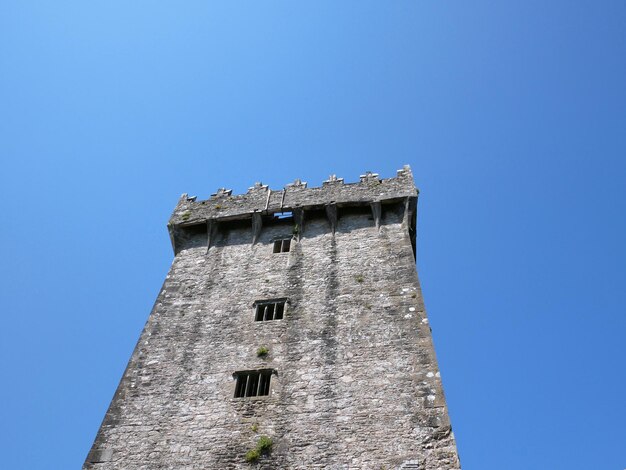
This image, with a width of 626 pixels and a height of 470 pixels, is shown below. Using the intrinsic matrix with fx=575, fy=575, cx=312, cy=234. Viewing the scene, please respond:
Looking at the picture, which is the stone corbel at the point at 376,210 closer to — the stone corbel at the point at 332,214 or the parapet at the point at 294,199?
the parapet at the point at 294,199

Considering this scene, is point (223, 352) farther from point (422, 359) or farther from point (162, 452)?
point (422, 359)

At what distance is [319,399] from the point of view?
558 inches

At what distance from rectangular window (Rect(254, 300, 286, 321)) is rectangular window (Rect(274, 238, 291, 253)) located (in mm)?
2857

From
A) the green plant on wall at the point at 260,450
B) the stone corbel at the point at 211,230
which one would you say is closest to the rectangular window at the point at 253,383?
the green plant on wall at the point at 260,450

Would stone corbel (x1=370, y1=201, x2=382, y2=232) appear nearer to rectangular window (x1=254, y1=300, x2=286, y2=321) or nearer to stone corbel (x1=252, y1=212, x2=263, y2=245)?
stone corbel (x1=252, y1=212, x2=263, y2=245)

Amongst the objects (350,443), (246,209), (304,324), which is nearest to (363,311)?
(304,324)

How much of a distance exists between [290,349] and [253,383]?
1.38 metres

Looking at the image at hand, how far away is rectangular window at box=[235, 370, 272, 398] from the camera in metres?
14.8

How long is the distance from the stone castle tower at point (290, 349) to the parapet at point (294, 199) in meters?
0.07

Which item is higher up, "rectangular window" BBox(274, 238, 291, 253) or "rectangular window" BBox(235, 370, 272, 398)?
"rectangular window" BBox(274, 238, 291, 253)

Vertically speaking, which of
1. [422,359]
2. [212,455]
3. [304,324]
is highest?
[304,324]

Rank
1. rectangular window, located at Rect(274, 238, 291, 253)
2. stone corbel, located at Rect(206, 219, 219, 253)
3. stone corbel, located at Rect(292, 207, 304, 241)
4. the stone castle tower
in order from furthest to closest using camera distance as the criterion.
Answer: stone corbel, located at Rect(206, 219, 219, 253) → stone corbel, located at Rect(292, 207, 304, 241) → rectangular window, located at Rect(274, 238, 291, 253) → the stone castle tower

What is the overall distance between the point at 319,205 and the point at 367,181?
7.25ft

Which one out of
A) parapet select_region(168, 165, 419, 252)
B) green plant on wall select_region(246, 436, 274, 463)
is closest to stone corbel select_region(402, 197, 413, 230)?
parapet select_region(168, 165, 419, 252)
